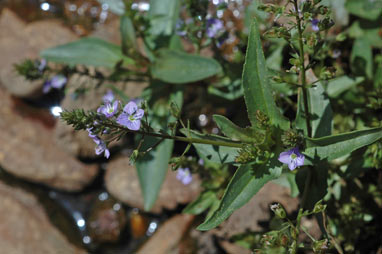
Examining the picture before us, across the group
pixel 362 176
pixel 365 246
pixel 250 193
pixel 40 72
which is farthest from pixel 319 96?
pixel 40 72

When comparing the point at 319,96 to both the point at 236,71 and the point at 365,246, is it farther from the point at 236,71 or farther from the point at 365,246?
the point at 365,246

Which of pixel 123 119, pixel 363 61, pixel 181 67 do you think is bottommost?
pixel 181 67

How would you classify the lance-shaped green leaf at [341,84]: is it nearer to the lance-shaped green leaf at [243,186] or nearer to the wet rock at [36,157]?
the lance-shaped green leaf at [243,186]

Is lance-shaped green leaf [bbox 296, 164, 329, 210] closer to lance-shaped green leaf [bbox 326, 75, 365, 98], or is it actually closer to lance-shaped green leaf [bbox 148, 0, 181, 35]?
lance-shaped green leaf [bbox 326, 75, 365, 98]

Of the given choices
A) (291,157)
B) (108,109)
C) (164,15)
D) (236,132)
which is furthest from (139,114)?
(164,15)

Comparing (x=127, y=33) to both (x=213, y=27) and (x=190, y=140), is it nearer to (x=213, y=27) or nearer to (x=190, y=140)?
(x=213, y=27)

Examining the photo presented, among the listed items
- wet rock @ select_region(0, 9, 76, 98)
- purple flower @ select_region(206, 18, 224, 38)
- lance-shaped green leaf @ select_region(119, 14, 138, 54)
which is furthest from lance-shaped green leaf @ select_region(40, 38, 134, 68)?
wet rock @ select_region(0, 9, 76, 98)

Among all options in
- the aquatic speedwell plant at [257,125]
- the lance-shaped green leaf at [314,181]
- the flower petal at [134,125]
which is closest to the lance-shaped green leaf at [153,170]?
the aquatic speedwell plant at [257,125]
